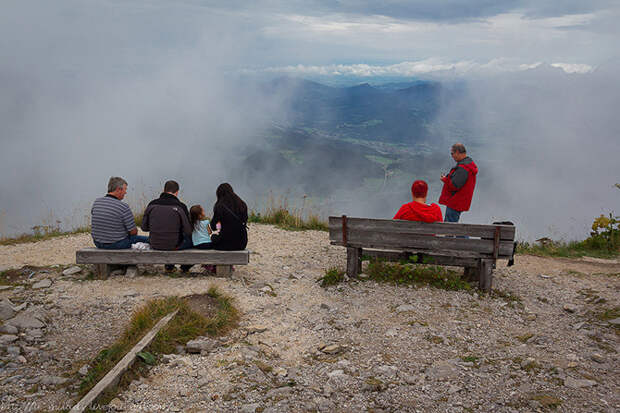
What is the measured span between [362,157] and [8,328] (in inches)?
6008

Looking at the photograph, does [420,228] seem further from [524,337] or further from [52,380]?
[52,380]

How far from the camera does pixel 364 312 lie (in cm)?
616

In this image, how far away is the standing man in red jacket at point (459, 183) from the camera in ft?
24.7

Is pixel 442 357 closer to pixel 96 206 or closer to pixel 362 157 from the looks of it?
pixel 96 206

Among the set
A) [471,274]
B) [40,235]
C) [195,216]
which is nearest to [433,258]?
[471,274]

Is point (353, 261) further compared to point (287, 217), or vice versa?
point (287, 217)

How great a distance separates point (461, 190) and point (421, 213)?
55.1 inches

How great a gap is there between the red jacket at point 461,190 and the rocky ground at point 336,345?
1562mm

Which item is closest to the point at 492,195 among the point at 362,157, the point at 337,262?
the point at 362,157

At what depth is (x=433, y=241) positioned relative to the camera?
6.72m

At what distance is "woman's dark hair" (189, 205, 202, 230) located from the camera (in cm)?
733

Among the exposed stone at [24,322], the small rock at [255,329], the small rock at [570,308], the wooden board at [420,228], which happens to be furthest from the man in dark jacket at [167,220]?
the small rock at [570,308]

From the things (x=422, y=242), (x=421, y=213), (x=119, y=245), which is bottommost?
(x=119, y=245)

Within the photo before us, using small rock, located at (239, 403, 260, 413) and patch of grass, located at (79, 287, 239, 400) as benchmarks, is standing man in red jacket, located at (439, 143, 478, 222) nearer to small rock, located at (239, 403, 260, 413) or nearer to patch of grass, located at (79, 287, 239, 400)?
patch of grass, located at (79, 287, 239, 400)
